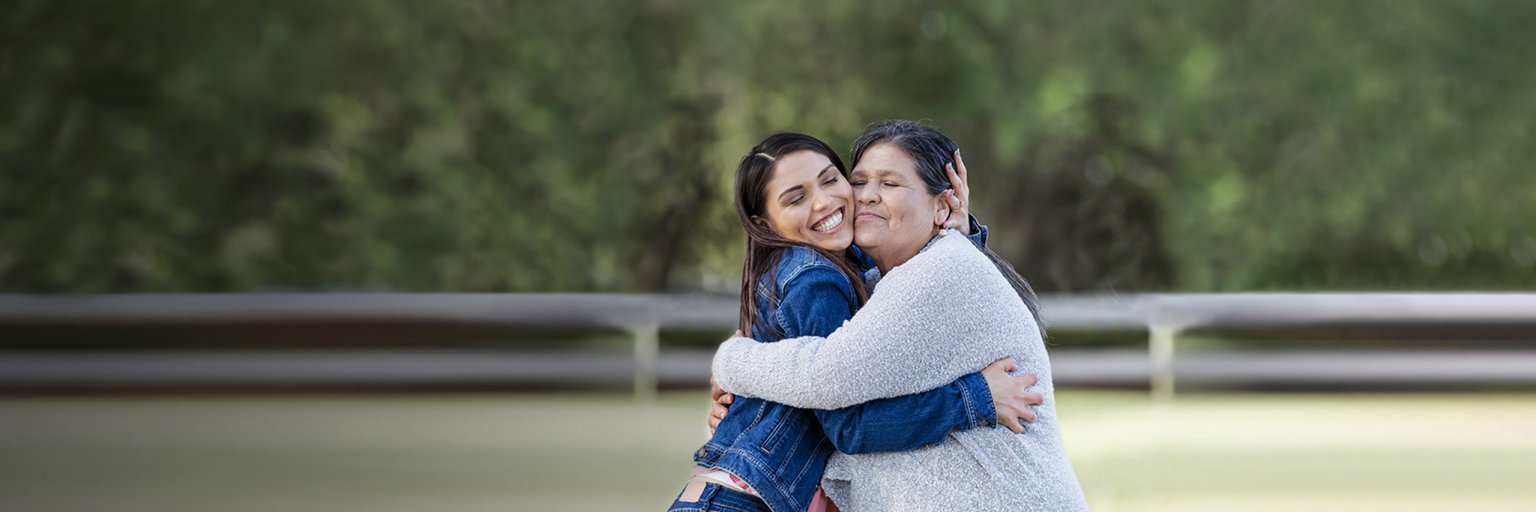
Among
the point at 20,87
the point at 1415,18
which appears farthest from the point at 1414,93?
the point at 20,87

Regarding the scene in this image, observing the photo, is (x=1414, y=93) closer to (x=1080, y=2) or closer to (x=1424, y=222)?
(x=1424, y=222)

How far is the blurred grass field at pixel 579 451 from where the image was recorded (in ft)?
20.8

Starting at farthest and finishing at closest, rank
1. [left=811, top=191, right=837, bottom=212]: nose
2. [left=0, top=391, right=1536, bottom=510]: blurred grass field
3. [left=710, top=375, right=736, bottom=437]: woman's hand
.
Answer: [left=0, top=391, right=1536, bottom=510]: blurred grass field < [left=710, top=375, right=736, bottom=437]: woman's hand < [left=811, top=191, right=837, bottom=212]: nose

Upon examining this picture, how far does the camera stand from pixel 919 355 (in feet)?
8.09

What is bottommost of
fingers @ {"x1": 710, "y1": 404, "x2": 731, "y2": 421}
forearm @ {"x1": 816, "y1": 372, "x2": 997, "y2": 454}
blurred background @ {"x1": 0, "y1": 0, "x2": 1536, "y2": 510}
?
forearm @ {"x1": 816, "y1": 372, "x2": 997, "y2": 454}

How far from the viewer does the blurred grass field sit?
6340 millimetres

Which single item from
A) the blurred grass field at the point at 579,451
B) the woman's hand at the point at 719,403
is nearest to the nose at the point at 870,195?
the woman's hand at the point at 719,403

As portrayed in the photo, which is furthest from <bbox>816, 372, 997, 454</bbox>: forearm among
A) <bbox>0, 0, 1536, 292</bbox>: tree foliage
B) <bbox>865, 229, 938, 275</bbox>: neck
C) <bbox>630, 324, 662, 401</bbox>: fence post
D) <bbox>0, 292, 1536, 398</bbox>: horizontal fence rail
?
<bbox>0, 0, 1536, 292</bbox>: tree foliage

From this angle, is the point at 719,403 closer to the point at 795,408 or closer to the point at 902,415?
the point at 795,408

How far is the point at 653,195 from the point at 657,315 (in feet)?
5.14

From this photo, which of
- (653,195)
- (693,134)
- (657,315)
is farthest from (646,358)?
(693,134)

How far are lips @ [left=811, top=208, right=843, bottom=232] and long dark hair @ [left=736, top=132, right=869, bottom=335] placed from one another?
0.17 feet

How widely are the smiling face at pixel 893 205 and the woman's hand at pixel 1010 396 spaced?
0.88 ft

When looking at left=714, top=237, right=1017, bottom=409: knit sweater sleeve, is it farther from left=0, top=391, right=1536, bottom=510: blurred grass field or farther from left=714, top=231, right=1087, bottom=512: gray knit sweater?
left=0, top=391, right=1536, bottom=510: blurred grass field
